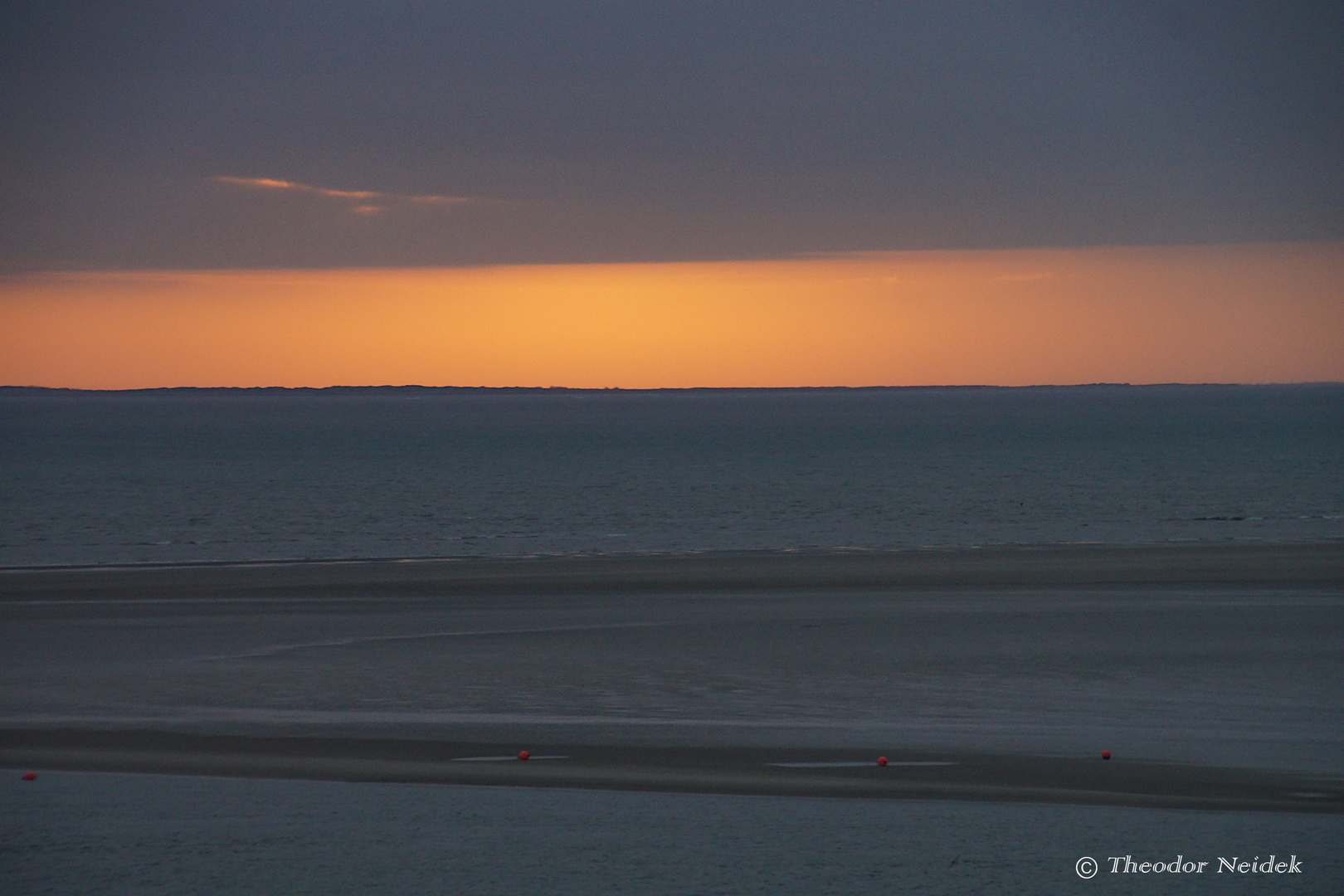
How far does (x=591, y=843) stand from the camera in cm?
879

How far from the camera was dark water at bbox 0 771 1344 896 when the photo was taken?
800cm

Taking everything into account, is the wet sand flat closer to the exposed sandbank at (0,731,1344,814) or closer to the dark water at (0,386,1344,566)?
the exposed sandbank at (0,731,1344,814)

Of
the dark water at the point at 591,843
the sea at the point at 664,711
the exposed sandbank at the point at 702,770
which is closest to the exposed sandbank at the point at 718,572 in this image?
the sea at the point at 664,711

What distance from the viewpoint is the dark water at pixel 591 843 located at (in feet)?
26.2

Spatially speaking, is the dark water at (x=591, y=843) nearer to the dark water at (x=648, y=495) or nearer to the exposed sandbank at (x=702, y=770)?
the exposed sandbank at (x=702, y=770)

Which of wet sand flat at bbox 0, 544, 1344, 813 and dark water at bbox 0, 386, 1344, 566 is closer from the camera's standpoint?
wet sand flat at bbox 0, 544, 1344, 813

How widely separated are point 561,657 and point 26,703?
19.4 feet

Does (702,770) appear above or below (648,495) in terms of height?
below

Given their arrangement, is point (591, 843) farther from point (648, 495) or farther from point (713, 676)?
point (648, 495)
